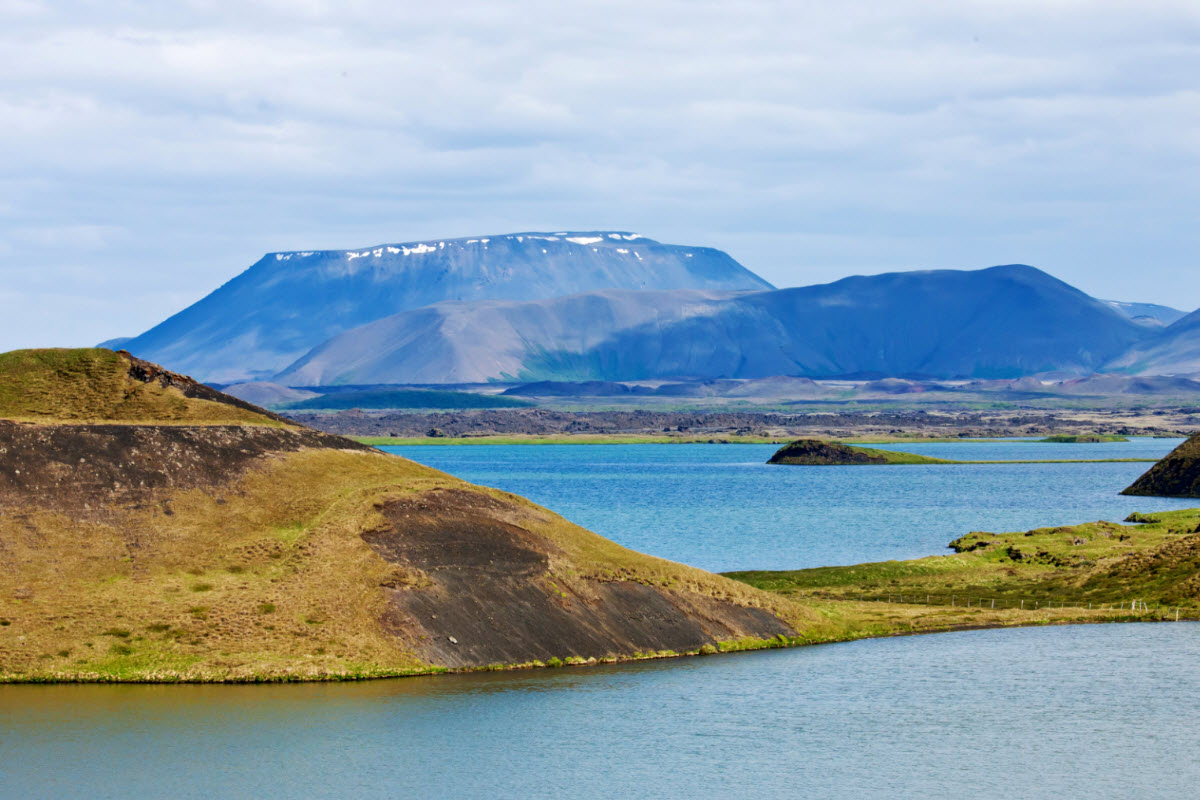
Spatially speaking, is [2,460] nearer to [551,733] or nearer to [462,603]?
[462,603]

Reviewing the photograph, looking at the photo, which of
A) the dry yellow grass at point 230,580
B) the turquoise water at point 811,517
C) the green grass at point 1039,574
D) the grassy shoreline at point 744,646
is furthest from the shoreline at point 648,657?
the turquoise water at point 811,517

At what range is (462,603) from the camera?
6034cm

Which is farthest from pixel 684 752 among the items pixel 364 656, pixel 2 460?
pixel 2 460

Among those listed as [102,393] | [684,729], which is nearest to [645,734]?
[684,729]

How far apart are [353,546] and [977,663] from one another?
28665mm

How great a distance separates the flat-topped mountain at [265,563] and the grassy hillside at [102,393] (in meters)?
0.14

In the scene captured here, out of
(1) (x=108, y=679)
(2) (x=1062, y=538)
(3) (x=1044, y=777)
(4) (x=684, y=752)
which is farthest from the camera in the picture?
(2) (x=1062, y=538)

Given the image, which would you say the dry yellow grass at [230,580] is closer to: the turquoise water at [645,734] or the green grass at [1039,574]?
the turquoise water at [645,734]

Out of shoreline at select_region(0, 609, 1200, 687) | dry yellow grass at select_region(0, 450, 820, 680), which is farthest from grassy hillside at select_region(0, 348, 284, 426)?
shoreline at select_region(0, 609, 1200, 687)

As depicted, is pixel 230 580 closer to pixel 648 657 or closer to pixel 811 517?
pixel 648 657

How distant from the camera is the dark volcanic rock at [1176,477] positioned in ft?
557

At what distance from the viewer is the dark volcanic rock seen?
16988 centimetres

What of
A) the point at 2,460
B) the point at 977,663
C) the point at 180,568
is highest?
the point at 2,460

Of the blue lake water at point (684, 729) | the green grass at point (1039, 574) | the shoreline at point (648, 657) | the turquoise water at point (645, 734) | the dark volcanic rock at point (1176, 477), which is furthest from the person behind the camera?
the dark volcanic rock at point (1176, 477)
